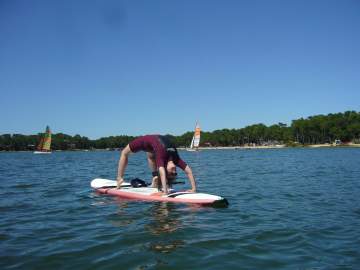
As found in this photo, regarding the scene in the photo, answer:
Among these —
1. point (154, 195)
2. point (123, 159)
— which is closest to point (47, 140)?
point (123, 159)

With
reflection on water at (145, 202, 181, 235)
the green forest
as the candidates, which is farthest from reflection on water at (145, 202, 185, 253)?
the green forest

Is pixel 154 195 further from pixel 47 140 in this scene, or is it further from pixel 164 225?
pixel 47 140

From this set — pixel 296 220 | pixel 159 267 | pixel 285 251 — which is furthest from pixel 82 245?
pixel 296 220

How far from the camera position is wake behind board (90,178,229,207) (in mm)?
10594

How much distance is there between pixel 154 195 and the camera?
11.8 meters

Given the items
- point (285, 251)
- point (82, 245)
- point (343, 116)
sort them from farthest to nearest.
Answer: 1. point (343, 116)
2. point (82, 245)
3. point (285, 251)

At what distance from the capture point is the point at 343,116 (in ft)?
537

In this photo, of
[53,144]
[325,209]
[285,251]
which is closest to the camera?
[285,251]

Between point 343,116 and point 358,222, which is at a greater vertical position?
point 343,116

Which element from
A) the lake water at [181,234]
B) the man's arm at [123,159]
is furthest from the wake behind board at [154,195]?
the man's arm at [123,159]

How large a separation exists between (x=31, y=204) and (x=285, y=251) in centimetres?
825

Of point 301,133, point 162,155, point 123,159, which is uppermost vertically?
point 301,133

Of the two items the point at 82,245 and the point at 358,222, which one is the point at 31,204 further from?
the point at 358,222

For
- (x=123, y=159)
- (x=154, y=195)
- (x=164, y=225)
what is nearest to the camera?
(x=164, y=225)
